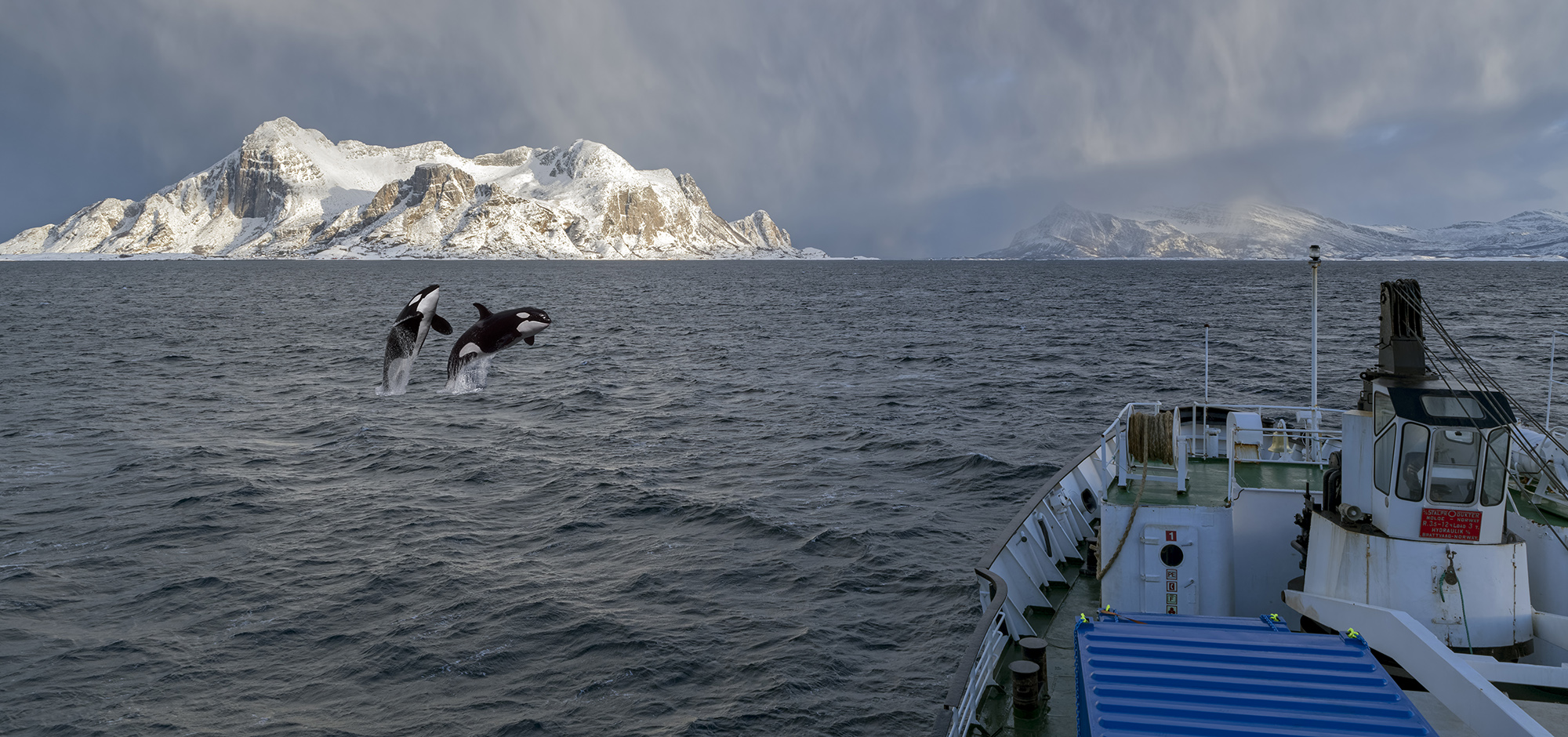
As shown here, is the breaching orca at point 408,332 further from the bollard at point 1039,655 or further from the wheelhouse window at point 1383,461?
the wheelhouse window at point 1383,461

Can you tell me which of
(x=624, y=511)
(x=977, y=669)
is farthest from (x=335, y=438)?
(x=977, y=669)

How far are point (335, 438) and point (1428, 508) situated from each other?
4246 cm

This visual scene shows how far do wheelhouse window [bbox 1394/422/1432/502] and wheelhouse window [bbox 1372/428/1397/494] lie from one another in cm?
14

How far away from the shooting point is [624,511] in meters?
29.8

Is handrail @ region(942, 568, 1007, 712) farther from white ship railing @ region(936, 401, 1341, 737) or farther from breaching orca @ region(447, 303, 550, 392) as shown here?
breaching orca @ region(447, 303, 550, 392)

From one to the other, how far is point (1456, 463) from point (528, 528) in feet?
80.7

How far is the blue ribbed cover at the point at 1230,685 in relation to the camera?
8484 mm

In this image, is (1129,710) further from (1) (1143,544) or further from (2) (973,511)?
(2) (973,511)

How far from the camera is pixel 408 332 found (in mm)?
14297

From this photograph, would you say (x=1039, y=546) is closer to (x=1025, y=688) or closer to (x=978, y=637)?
(x=978, y=637)

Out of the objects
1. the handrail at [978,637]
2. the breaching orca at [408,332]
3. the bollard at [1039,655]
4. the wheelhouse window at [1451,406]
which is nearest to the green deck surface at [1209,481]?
the handrail at [978,637]

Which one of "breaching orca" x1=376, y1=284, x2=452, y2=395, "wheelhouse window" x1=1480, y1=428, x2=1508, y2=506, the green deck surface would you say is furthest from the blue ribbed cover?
"breaching orca" x1=376, y1=284, x2=452, y2=395

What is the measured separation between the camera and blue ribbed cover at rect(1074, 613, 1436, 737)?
848cm

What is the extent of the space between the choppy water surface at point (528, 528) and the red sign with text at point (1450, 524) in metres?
9.46
